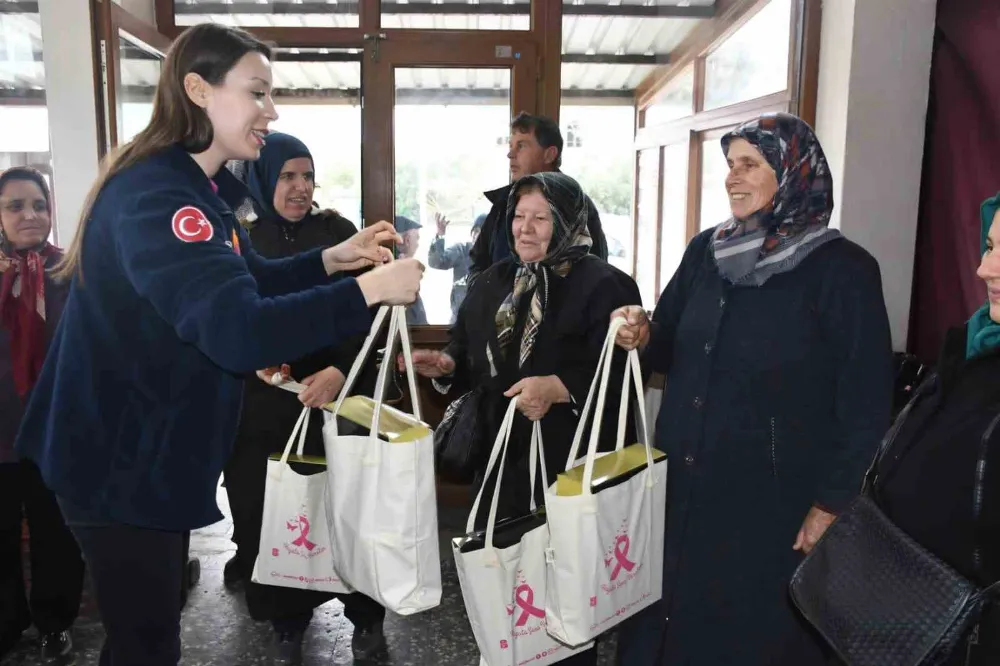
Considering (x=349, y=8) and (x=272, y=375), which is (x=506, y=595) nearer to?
(x=272, y=375)

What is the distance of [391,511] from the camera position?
4.53 ft

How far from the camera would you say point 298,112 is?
11.8ft

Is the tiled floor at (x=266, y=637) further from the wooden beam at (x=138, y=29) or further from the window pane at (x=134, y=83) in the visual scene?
the wooden beam at (x=138, y=29)

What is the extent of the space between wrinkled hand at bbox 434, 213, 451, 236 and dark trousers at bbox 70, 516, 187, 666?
2.51 metres

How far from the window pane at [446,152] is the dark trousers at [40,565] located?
179cm

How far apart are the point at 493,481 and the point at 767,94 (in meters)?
2.13

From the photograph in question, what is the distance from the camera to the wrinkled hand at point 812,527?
1.52 m

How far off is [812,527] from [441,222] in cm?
244

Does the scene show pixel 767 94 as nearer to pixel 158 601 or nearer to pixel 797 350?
pixel 797 350

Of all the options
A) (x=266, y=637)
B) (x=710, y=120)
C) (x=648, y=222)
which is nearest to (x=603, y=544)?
(x=266, y=637)

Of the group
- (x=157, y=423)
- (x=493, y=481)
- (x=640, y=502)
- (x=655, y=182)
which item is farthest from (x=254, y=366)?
(x=655, y=182)

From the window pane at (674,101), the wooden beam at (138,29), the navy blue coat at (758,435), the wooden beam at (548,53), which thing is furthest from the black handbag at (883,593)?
the window pane at (674,101)

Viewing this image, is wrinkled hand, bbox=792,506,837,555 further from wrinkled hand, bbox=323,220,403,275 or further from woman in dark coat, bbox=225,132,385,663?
woman in dark coat, bbox=225,132,385,663

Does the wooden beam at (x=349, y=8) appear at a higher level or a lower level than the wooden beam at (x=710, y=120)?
higher
